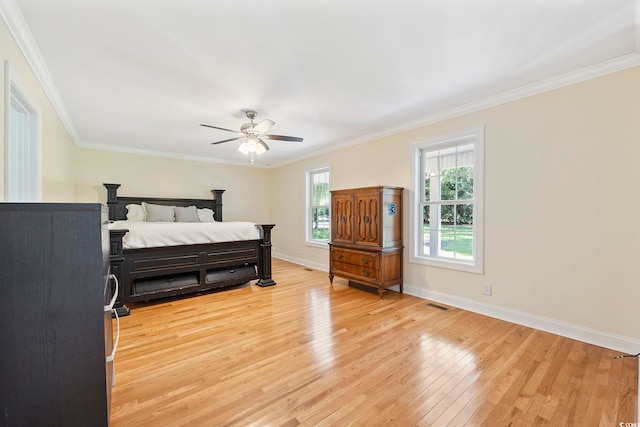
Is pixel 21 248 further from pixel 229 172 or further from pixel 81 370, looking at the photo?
pixel 229 172

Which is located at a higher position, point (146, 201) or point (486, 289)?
point (146, 201)

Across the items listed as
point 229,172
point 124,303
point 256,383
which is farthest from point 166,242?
point 229,172

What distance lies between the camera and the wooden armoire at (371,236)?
12.3 feet

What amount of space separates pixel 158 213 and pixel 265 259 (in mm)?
2427

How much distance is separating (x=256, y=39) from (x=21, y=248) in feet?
6.08

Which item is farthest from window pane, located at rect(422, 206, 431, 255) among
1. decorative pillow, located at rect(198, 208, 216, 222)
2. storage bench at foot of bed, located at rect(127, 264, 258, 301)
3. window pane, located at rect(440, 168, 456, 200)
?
decorative pillow, located at rect(198, 208, 216, 222)

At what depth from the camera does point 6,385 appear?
1014 millimetres

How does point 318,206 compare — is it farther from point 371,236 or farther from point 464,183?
point 464,183

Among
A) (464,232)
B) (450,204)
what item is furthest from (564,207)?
(450,204)

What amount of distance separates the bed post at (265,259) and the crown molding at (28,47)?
2850 mm

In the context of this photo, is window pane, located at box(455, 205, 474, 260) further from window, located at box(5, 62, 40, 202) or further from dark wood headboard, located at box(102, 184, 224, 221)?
dark wood headboard, located at box(102, 184, 224, 221)

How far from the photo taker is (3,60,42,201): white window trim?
176 cm

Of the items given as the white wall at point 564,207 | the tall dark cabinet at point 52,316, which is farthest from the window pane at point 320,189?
the tall dark cabinet at point 52,316

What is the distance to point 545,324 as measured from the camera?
2.72 metres
